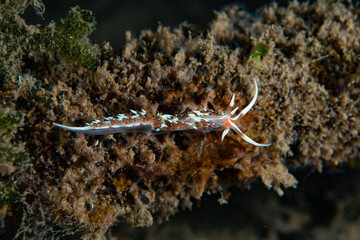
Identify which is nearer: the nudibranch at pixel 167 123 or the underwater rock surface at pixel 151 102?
the nudibranch at pixel 167 123

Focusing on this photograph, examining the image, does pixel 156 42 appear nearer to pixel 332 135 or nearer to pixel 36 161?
pixel 36 161

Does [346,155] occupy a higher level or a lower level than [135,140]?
higher

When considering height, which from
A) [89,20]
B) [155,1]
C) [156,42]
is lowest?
[89,20]

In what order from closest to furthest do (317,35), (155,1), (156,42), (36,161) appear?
(36,161)
(156,42)
(317,35)
(155,1)

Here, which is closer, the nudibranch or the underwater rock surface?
the nudibranch

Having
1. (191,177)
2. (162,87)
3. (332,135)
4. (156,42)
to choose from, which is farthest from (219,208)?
(156,42)

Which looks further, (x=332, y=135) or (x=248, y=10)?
(x=248, y=10)

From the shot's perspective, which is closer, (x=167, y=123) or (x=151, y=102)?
(x=167, y=123)

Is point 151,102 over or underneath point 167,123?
over
